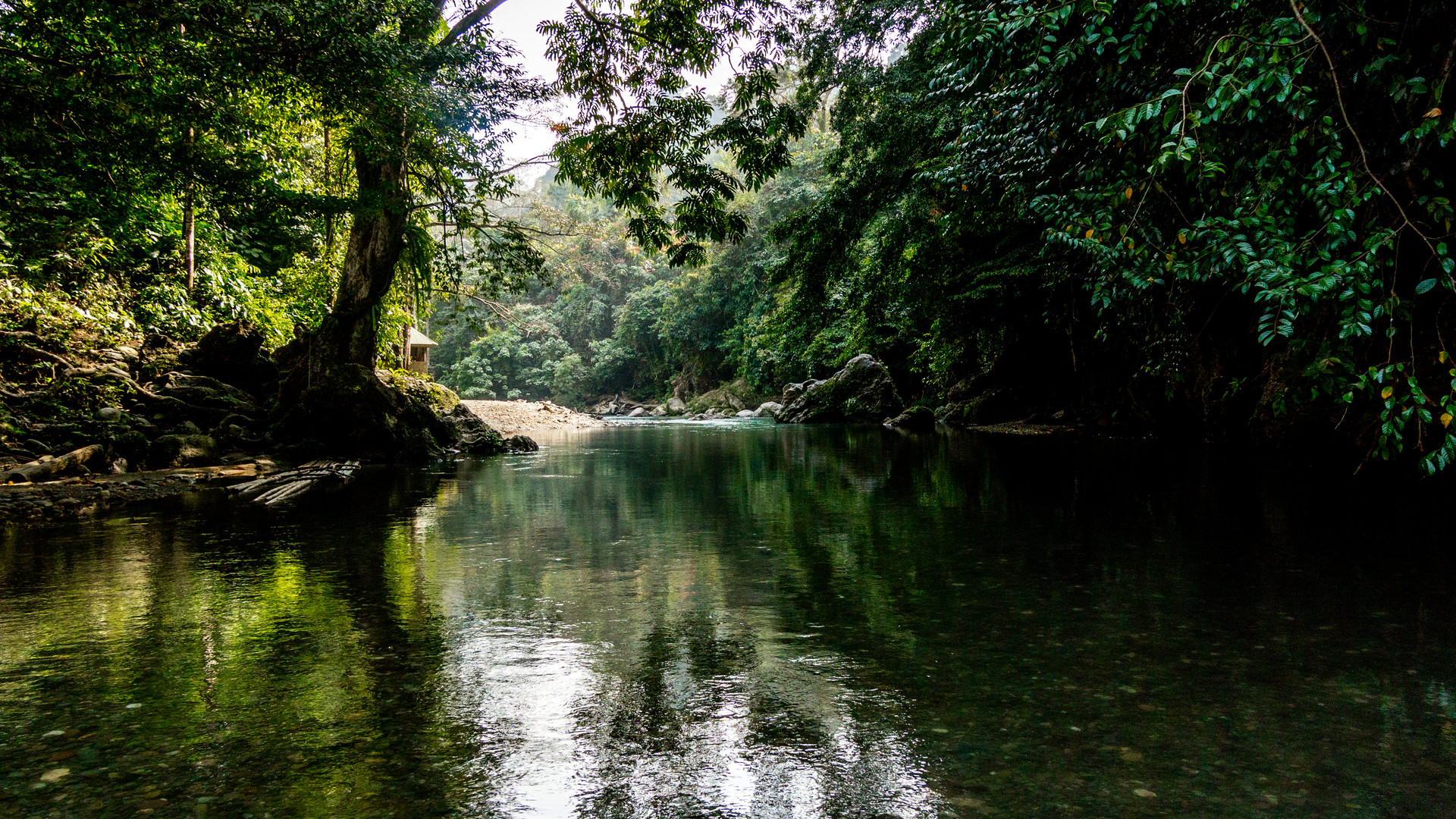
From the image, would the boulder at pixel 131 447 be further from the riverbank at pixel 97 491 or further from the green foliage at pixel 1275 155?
the green foliage at pixel 1275 155

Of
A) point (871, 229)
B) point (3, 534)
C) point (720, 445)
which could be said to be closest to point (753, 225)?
point (871, 229)

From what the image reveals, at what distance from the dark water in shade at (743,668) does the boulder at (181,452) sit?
382cm

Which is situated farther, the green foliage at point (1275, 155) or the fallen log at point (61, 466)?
the fallen log at point (61, 466)

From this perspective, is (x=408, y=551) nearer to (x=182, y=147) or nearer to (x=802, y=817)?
(x=802, y=817)

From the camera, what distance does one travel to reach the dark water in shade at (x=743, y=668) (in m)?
1.70

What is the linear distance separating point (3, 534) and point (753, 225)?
3301 centimetres

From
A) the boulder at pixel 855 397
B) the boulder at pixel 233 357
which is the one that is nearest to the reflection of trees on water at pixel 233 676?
the boulder at pixel 233 357

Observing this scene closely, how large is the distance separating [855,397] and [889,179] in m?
12.5

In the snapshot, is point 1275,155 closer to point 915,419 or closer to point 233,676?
point 233,676

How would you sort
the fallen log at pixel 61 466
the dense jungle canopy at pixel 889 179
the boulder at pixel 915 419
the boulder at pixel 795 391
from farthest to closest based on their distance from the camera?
the boulder at pixel 795 391 < the boulder at pixel 915 419 < the fallen log at pixel 61 466 < the dense jungle canopy at pixel 889 179

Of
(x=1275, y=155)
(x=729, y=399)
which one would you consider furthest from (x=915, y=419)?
(x=729, y=399)

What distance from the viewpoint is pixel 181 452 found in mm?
8562

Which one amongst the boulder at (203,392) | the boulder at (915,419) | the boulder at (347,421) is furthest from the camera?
the boulder at (915,419)

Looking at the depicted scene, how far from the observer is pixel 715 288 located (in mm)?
36219
